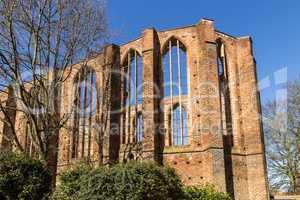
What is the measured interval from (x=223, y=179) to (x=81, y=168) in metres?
8.18

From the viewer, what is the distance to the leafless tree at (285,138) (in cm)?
2148

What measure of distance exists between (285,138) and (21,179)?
17149mm

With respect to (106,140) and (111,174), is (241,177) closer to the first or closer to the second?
(106,140)

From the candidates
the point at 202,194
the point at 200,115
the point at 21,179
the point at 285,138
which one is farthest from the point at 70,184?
the point at 285,138

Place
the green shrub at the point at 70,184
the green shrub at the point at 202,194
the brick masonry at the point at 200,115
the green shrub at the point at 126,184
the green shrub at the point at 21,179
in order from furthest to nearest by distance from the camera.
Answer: the brick masonry at the point at 200,115 < the green shrub at the point at 202,194 < the green shrub at the point at 21,179 < the green shrub at the point at 70,184 < the green shrub at the point at 126,184

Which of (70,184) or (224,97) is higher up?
(224,97)

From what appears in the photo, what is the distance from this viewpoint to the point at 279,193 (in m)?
24.3

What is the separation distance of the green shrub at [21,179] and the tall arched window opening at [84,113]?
942 cm

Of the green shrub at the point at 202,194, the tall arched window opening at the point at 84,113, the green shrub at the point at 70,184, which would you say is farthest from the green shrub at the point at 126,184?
the tall arched window opening at the point at 84,113

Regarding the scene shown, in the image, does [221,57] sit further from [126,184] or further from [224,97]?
[126,184]

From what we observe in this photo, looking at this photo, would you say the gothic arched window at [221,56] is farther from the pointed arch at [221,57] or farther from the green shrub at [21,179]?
the green shrub at [21,179]

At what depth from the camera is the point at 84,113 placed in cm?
2158

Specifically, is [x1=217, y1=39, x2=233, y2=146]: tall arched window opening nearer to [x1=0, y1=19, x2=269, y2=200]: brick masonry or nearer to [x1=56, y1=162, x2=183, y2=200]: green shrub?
[x1=0, y1=19, x2=269, y2=200]: brick masonry

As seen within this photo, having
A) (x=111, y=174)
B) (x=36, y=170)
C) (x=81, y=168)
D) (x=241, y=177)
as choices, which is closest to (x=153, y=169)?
(x=111, y=174)
